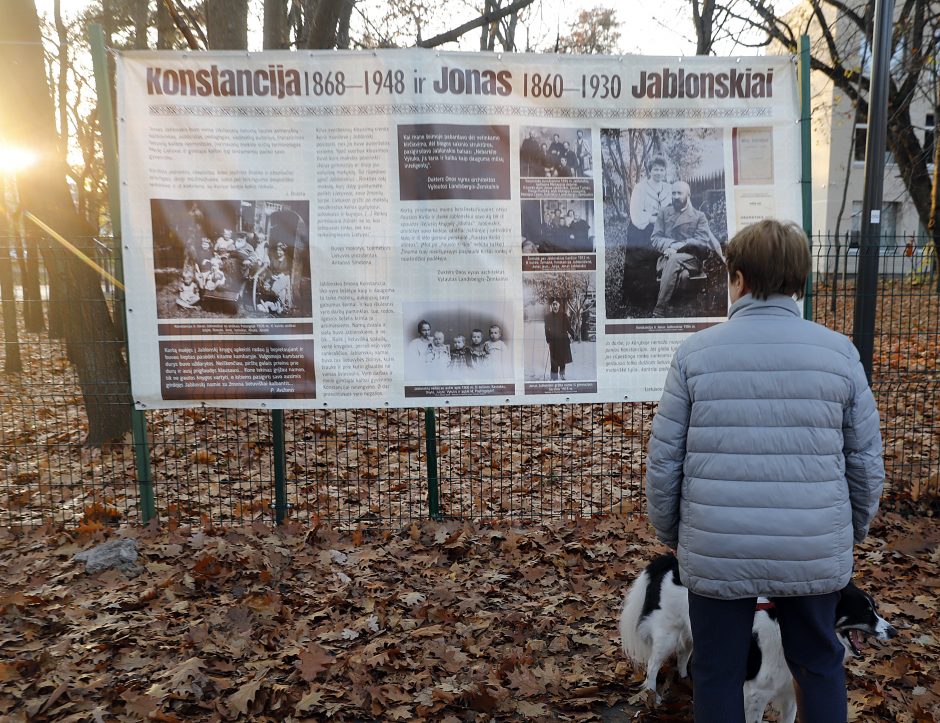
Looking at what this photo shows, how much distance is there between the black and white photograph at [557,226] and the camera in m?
4.97

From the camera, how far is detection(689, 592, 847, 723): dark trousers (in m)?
2.40

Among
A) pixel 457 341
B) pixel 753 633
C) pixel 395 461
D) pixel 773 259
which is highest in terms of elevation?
pixel 773 259

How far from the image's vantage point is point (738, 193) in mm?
5035

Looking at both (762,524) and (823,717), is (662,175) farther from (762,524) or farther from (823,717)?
(823,717)

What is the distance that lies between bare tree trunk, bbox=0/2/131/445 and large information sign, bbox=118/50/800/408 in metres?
2.51

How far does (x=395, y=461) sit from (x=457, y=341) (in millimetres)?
2632

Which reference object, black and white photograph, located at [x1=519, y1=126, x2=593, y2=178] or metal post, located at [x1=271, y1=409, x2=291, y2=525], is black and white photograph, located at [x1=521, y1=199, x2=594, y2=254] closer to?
black and white photograph, located at [x1=519, y1=126, x2=593, y2=178]

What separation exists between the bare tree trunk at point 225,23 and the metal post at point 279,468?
189 inches

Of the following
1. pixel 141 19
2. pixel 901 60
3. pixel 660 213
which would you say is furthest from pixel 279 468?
pixel 901 60

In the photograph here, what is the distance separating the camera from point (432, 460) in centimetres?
542

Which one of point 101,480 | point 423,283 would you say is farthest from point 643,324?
point 101,480

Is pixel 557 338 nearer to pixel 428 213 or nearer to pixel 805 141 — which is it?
pixel 428 213

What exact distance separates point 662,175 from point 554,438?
350 cm

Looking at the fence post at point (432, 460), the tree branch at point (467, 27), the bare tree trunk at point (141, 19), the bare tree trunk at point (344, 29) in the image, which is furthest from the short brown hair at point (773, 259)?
the bare tree trunk at point (141, 19)
